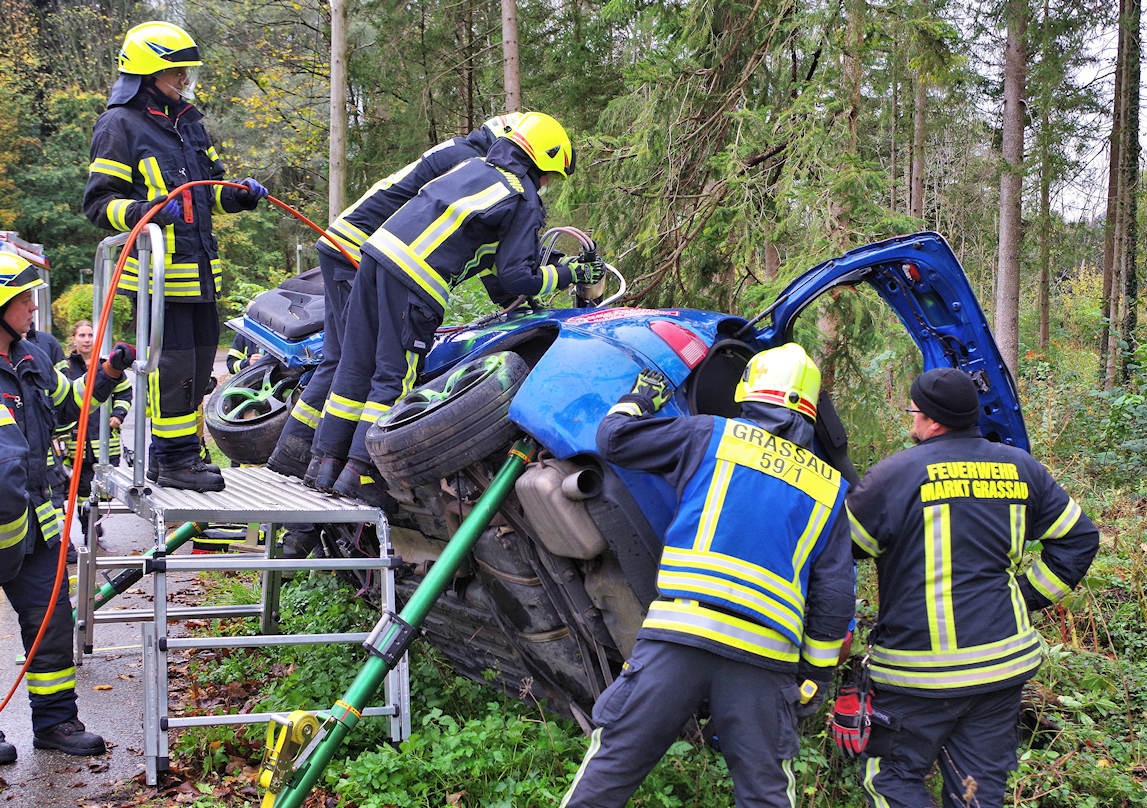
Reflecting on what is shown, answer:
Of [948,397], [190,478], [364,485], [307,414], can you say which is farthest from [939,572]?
[190,478]

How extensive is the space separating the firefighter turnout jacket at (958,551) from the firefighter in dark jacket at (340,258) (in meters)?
2.61

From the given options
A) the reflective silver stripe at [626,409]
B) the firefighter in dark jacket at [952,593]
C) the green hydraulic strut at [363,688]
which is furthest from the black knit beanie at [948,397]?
the green hydraulic strut at [363,688]

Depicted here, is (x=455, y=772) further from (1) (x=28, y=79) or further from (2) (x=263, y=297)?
(1) (x=28, y=79)

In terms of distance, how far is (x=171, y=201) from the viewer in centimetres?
459

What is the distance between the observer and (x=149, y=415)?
4.75 meters

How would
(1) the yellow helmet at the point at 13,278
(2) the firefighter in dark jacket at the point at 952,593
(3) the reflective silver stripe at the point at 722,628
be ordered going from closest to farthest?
(3) the reflective silver stripe at the point at 722,628 < (2) the firefighter in dark jacket at the point at 952,593 < (1) the yellow helmet at the point at 13,278

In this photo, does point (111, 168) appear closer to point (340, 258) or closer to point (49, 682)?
point (340, 258)

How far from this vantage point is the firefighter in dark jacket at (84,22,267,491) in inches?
181

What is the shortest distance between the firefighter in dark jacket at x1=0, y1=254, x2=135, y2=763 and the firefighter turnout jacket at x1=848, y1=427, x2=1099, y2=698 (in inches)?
138

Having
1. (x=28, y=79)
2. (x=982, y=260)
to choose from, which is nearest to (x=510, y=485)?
(x=982, y=260)

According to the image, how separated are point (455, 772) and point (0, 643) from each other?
3.91m

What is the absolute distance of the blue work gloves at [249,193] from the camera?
468 cm

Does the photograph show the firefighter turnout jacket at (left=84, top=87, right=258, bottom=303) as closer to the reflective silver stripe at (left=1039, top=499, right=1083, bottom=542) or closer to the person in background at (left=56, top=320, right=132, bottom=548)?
the person in background at (left=56, top=320, right=132, bottom=548)

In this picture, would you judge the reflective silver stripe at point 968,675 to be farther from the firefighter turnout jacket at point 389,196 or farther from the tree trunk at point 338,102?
the tree trunk at point 338,102
